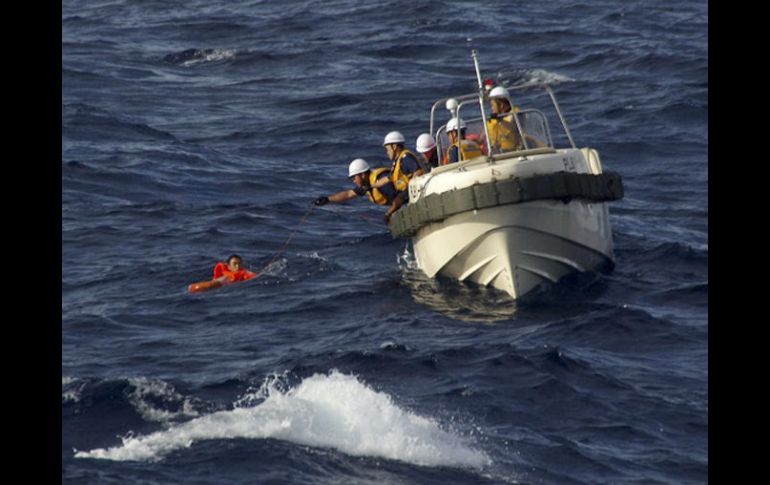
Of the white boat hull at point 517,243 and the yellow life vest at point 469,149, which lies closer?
the white boat hull at point 517,243

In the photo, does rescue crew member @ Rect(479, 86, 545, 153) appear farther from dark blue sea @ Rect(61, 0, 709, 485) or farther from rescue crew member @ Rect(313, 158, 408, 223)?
dark blue sea @ Rect(61, 0, 709, 485)

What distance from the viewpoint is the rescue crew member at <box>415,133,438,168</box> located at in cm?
2453

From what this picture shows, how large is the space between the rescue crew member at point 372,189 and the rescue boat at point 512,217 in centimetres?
82

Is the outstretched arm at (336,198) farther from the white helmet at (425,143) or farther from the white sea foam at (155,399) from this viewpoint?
the white sea foam at (155,399)

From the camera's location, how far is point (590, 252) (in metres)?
23.0

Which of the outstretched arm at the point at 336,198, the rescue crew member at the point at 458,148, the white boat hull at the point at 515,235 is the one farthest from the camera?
the outstretched arm at the point at 336,198

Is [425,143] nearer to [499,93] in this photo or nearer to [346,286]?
[499,93]

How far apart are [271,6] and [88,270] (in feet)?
83.2

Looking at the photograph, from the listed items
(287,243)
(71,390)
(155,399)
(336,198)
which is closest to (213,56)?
(287,243)

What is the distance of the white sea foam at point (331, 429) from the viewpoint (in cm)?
1639

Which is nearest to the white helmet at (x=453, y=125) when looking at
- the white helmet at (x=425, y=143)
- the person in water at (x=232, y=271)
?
the white helmet at (x=425, y=143)

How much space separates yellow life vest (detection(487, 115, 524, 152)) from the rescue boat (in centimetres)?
6
